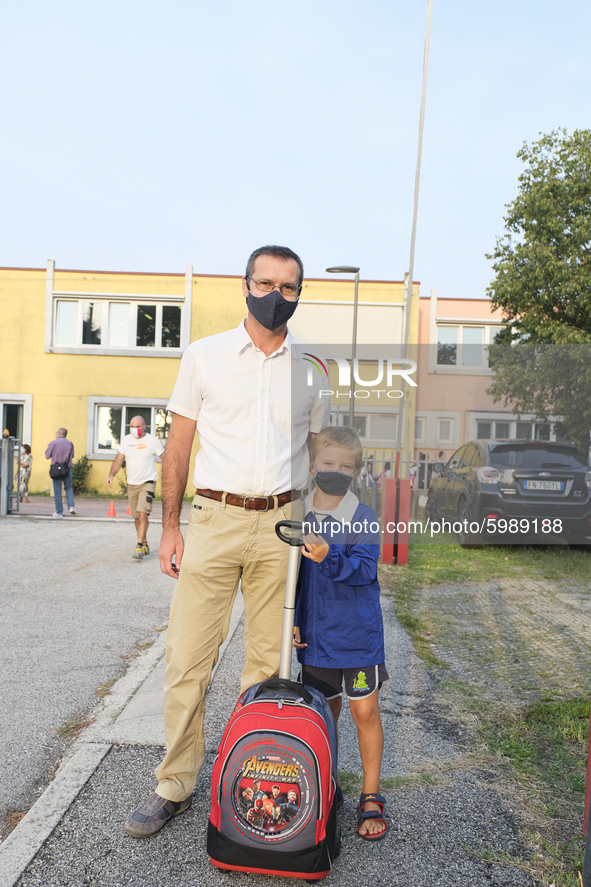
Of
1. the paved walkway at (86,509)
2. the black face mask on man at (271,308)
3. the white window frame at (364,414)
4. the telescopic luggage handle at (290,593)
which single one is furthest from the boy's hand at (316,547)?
the paved walkway at (86,509)

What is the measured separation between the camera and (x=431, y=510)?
283 cm

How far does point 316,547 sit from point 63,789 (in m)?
1.57

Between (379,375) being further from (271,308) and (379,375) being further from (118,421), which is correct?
(118,421)

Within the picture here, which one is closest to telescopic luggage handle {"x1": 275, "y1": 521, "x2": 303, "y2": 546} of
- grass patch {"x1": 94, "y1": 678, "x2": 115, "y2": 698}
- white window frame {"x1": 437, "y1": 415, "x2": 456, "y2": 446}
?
white window frame {"x1": 437, "y1": 415, "x2": 456, "y2": 446}

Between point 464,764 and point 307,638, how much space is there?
1250 mm

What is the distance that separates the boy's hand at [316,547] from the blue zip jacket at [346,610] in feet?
0.42

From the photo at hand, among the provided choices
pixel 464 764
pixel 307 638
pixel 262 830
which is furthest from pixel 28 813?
pixel 464 764

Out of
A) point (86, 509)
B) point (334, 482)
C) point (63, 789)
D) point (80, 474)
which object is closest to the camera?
point (334, 482)

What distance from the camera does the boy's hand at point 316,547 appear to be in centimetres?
257

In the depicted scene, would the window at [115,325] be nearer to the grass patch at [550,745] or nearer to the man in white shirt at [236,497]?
the grass patch at [550,745]

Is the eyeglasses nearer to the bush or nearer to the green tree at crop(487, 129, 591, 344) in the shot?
the green tree at crop(487, 129, 591, 344)

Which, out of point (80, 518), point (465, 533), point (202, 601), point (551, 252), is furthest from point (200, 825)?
point (80, 518)

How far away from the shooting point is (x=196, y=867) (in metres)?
2.56

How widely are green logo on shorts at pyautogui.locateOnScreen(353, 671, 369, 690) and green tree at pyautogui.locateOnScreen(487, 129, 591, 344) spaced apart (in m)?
9.86
